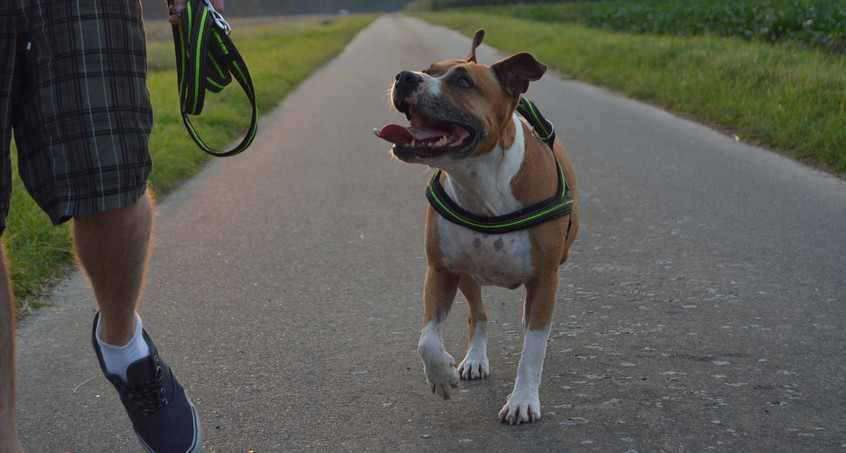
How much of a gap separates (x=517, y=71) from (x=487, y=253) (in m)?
0.67

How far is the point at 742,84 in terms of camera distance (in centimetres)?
1060

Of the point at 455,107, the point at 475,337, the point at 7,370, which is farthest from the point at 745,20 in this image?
the point at 7,370

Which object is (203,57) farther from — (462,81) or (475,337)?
(475,337)

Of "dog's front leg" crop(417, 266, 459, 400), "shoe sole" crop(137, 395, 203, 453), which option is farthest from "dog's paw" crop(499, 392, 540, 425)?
"shoe sole" crop(137, 395, 203, 453)

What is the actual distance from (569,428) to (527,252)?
0.63 meters

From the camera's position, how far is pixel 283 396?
10.8 ft

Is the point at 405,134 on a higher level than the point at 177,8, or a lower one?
lower

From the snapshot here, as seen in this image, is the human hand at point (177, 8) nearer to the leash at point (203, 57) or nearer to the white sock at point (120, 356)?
the leash at point (203, 57)

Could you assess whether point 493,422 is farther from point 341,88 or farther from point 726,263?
point 341,88

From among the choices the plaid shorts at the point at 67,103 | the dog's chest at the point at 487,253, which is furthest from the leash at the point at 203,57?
the dog's chest at the point at 487,253

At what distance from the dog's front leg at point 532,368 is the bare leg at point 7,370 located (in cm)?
157

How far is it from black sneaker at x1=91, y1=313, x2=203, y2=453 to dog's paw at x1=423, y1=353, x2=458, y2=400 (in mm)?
812

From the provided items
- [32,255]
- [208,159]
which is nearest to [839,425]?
[32,255]

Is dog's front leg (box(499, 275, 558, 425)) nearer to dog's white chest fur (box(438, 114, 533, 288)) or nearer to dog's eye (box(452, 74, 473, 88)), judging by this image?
dog's white chest fur (box(438, 114, 533, 288))
